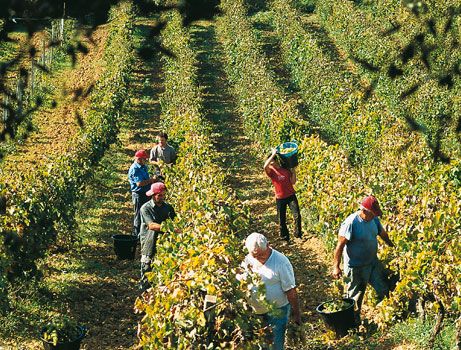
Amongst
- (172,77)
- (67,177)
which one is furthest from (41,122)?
(67,177)

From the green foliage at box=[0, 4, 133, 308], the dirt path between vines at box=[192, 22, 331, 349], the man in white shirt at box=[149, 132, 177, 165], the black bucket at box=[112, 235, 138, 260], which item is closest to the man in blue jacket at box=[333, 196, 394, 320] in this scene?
the dirt path between vines at box=[192, 22, 331, 349]

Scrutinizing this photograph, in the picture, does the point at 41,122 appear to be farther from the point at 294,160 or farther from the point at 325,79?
the point at 294,160

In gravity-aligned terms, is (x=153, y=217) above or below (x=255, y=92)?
below

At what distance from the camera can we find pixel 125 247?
11695 mm

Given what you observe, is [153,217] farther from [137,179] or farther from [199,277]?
[199,277]

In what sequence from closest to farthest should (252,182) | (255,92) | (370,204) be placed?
(370,204)
(252,182)
(255,92)

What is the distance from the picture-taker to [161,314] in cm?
610

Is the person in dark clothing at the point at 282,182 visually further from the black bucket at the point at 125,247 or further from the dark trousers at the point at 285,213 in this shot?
the black bucket at the point at 125,247

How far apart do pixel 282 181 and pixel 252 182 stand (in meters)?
4.98

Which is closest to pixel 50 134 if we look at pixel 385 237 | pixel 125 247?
pixel 125 247

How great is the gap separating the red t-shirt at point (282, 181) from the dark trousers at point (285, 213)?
0.09 m

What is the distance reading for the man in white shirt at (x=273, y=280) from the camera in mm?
6461

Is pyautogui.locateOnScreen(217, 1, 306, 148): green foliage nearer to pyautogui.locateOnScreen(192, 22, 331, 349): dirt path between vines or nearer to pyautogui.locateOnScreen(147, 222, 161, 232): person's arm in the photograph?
pyautogui.locateOnScreen(192, 22, 331, 349): dirt path between vines

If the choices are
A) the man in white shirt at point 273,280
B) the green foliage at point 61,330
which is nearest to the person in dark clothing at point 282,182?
the green foliage at point 61,330
